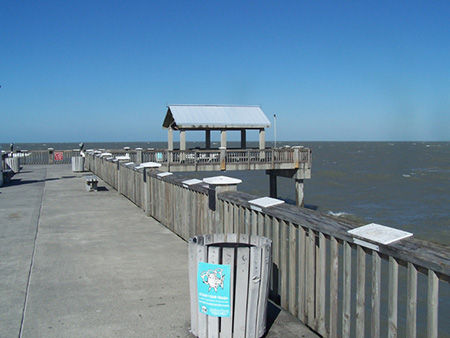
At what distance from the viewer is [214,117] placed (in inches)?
1172

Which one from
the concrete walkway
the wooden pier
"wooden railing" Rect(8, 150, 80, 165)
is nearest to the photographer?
the concrete walkway

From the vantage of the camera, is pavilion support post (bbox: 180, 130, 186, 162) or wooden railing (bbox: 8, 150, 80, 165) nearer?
pavilion support post (bbox: 180, 130, 186, 162)

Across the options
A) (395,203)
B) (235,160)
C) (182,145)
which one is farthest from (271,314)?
(395,203)

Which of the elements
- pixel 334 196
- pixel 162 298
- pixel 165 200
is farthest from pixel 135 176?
pixel 334 196

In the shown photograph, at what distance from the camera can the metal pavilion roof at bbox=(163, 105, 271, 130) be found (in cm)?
2891

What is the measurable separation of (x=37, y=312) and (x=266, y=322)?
2292 millimetres

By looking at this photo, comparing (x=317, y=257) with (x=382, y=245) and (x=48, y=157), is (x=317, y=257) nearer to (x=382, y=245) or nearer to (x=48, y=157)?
(x=382, y=245)

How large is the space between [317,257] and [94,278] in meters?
2.99

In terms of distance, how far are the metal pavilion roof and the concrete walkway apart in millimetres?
18779

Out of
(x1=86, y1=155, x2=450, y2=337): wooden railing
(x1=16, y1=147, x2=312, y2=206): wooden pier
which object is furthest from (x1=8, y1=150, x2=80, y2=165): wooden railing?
(x1=86, y1=155, x2=450, y2=337): wooden railing

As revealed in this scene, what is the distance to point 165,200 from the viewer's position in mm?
8789

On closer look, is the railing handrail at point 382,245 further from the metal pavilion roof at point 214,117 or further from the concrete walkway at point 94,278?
the metal pavilion roof at point 214,117

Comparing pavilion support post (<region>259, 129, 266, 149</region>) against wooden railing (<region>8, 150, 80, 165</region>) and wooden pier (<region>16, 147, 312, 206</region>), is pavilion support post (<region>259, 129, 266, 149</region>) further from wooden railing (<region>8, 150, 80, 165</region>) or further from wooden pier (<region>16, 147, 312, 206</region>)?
wooden railing (<region>8, 150, 80, 165</region>)

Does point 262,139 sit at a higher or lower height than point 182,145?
higher
